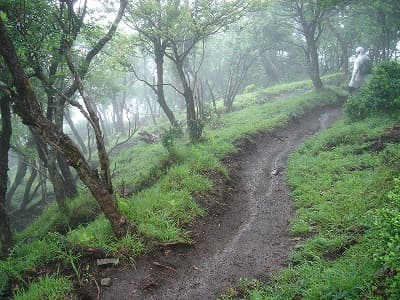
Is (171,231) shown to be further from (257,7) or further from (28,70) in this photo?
(257,7)

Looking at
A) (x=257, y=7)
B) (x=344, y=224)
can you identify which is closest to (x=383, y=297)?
(x=344, y=224)

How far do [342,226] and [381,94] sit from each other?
766cm

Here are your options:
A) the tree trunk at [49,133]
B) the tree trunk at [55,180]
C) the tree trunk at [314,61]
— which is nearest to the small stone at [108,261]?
the tree trunk at [49,133]

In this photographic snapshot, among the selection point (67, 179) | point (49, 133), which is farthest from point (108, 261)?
point (67, 179)

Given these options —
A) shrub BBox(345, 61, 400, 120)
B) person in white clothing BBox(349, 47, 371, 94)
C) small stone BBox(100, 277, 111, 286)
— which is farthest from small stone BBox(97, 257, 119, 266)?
person in white clothing BBox(349, 47, 371, 94)

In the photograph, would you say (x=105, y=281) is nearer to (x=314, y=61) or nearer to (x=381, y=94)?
(x=381, y=94)

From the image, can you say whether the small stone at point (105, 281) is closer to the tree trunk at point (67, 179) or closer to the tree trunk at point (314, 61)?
the tree trunk at point (67, 179)

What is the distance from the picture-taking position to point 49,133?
5887mm

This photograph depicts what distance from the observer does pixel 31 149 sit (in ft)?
52.1

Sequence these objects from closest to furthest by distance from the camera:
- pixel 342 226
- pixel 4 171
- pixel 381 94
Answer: pixel 342 226
pixel 4 171
pixel 381 94

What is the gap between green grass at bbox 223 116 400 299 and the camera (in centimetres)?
409

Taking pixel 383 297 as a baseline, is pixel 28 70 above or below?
above

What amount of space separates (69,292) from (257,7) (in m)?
14.9

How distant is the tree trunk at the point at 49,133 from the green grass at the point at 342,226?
293cm
